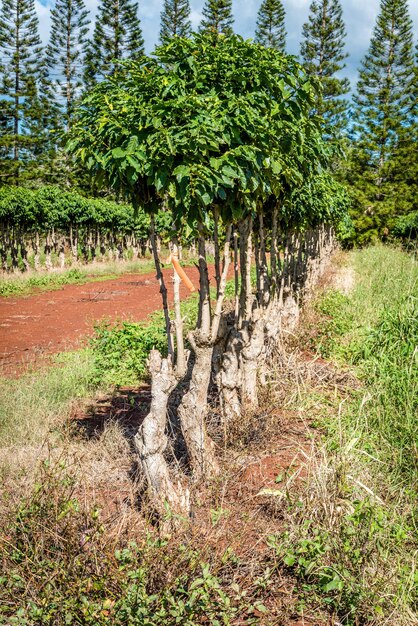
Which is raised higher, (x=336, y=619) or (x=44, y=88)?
(x=44, y=88)

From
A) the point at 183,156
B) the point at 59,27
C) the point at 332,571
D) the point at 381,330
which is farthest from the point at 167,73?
the point at 59,27

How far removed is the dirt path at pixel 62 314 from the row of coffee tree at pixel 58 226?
2.62 m

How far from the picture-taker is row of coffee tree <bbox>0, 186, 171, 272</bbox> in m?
19.0

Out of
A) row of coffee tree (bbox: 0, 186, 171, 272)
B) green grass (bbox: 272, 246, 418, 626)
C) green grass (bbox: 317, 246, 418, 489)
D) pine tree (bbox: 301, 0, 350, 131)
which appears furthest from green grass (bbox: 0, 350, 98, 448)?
pine tree (bbox: 301, 0, 350, 131)

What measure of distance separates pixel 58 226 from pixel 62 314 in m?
11.8

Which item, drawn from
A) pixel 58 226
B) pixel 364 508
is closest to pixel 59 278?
pixel 58 226

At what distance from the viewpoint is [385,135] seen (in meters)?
27.9

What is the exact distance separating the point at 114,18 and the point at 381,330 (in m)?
29.3

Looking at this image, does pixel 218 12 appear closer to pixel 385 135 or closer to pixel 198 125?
pixel 385 135

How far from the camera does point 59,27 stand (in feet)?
90.2

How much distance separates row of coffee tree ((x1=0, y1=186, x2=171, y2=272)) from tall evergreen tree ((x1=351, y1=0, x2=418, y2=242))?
1260 centimetres

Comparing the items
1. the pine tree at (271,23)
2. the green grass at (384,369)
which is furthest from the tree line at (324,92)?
the green grass at (384,369)

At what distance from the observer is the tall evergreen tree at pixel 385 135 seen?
27688 millimetres

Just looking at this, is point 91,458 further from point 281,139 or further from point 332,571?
point 281,139
